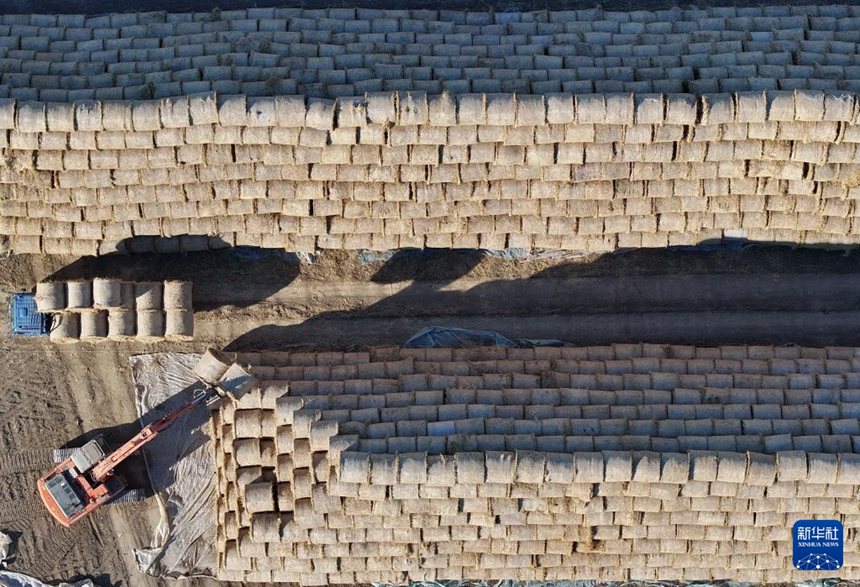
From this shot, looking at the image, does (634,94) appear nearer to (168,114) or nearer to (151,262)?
(168,114)

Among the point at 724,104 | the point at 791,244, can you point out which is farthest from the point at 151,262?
the point at 791,244

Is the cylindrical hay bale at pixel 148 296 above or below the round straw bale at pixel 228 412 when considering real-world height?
above

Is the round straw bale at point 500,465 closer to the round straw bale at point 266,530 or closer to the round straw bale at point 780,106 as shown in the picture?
the round straw bale at point 266,530

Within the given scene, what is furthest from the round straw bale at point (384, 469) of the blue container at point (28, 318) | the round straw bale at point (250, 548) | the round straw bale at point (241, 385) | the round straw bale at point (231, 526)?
the blue container at point (28, 318)

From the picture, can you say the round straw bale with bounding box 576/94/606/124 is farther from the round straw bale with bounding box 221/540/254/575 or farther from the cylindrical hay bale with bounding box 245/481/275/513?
the round straw bale with bounding box 221/540/254/575

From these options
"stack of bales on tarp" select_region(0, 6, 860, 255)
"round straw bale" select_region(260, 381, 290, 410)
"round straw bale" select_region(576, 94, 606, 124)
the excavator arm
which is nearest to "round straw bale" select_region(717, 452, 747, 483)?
"stack of bales on tarp" select_region(0, 6, 860, 255)

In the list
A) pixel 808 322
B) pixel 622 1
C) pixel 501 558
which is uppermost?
pixel 622 1
